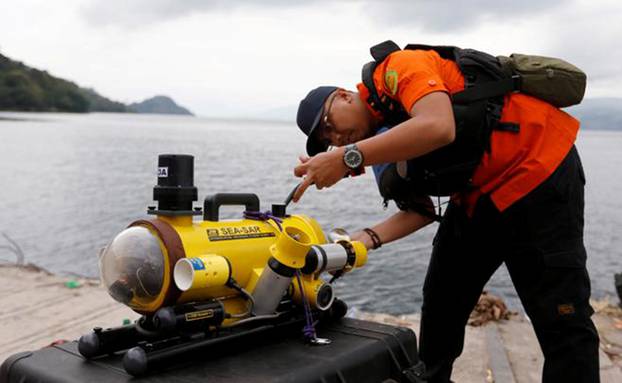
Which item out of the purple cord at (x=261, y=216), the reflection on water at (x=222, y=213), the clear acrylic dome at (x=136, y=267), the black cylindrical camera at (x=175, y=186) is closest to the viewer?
the clear acrylic dome at (x=136, y=267)

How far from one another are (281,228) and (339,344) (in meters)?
0.49

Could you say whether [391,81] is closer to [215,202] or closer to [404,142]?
[404,142]

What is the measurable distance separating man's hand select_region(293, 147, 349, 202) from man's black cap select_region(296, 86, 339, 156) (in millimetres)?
340

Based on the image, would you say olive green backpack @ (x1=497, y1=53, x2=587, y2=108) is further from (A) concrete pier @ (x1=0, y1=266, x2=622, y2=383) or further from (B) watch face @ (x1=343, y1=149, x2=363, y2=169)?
(A) concrete pier @ (x1=0, y1=266, x2=622, y2=383)

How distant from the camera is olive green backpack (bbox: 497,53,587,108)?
2559mm

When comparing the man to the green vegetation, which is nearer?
the man

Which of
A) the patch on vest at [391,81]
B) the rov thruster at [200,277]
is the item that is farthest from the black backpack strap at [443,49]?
the rov thruster at [200,277]

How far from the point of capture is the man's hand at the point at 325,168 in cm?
218

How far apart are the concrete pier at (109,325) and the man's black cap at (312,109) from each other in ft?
7.14

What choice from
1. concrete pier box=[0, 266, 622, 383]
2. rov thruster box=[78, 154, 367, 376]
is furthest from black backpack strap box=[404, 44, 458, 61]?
concrete pier box=[0, 266, 622, 383]

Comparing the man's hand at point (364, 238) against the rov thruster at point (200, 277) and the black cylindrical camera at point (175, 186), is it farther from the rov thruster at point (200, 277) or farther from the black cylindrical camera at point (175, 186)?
the black cylindrical camera at point (175, 186)

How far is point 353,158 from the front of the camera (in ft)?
7.14

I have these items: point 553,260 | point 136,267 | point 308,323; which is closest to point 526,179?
point 553,260

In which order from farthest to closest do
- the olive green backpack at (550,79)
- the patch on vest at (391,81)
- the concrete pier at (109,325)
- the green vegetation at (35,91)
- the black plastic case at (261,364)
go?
the green vegetation at (35,91) < the concrete pier at (109,325) < the olive green backpack at (550,79) < the patch on vest at (391,81) < the black plastic case at (261,364)
